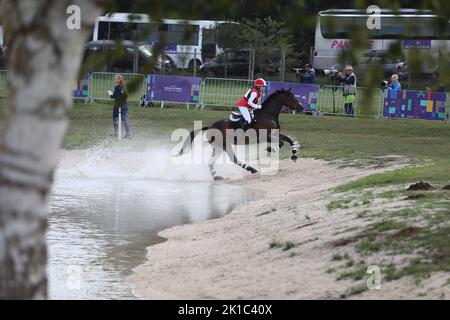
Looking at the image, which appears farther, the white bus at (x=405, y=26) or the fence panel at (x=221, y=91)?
the fence panel at (x=221, y=91)

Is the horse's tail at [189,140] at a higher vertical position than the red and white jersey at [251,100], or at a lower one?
lower

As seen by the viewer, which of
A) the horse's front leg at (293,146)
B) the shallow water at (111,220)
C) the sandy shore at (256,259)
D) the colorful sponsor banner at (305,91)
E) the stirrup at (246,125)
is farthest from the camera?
the colorful sponsor banner at (305,91)

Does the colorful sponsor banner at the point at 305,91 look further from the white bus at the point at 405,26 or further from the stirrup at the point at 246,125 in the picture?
the white bus at the point at 405,26

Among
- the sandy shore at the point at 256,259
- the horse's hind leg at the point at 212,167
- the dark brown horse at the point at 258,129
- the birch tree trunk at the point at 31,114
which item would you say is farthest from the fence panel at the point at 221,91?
the birch tree trunk at the point at 31,114

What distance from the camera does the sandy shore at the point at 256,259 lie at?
1180 centimetres

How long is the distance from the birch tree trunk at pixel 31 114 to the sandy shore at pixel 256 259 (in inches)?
205

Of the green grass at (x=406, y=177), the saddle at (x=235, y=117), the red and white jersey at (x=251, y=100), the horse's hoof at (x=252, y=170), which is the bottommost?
the horse's hoof at (x=252, y=170)

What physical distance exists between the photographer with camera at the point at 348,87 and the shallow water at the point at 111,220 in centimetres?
1346

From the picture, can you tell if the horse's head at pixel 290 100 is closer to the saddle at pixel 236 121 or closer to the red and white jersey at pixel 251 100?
the red and white jersey at pixel 251 100

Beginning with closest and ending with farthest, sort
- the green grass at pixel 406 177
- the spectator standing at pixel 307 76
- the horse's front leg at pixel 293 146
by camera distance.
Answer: the green grass at pixel 406 177, the horse's front leg at pixel 293 146, the spectator standing at pixel 307 76

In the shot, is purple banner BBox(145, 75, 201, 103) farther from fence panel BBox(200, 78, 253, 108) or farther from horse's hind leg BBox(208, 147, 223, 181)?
horse's hind leg BBox(208, 147, 223, 181)

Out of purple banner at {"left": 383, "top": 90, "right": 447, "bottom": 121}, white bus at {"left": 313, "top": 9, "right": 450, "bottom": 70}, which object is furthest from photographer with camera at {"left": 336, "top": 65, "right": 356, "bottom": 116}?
white bus at {"left": 313, "top": 9, "right": 450, "bottom": 70}

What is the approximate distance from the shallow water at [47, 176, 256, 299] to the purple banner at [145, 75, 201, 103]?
15243 mm

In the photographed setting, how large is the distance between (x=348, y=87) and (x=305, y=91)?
175 centimetres
